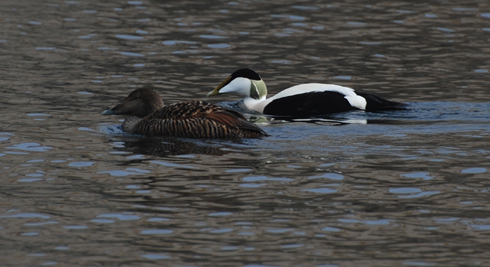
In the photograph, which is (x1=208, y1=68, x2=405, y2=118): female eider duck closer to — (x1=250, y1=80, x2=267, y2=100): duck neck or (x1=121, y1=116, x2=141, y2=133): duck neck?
(x1=250, y1=80, x2=267, y2=100): duck neck

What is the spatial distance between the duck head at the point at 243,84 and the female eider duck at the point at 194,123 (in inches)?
72.7

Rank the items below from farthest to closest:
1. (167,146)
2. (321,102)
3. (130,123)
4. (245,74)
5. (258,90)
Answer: (258,90) < (245,74) < (321,102) < (130,123) < (167,146)

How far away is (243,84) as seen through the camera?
11648 mm

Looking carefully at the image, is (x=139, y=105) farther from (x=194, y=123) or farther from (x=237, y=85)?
(x=237, y=85)

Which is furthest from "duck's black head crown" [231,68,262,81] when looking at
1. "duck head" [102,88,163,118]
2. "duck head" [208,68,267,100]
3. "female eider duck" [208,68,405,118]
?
"duck head" [102,88,163,118]

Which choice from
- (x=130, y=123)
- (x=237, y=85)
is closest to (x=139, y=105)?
(x=130, y=123)

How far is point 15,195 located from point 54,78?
19.8ft

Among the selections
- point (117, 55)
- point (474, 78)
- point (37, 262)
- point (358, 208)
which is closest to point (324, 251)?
point (358, 208)

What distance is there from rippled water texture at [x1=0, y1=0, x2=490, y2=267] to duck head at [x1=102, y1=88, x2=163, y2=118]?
0.66 feet

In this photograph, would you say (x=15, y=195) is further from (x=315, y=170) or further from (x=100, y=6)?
(x=100, y=6)

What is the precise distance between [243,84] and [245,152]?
10.8 feet

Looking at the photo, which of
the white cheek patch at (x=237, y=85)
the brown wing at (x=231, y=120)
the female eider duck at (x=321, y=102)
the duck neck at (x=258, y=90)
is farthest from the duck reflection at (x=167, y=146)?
the duck neck at (x=258, y=90)

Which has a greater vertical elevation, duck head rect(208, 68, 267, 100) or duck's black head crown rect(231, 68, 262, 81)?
duck's black head crown rect(231, 68, 262, 81)

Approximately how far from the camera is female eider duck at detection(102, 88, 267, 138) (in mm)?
9180
